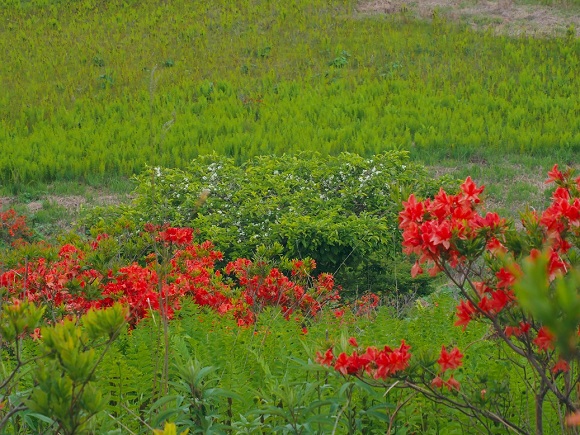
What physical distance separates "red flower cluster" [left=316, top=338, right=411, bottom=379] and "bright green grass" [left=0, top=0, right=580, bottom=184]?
6.80m

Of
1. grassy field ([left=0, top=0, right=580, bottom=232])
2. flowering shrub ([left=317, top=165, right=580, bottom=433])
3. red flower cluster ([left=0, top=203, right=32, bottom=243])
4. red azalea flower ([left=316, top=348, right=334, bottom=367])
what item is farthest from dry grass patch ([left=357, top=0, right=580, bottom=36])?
red azalea flower ([left=316, top=348, right=334, bottom=367])

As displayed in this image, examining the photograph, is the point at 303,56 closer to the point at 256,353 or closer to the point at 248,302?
the point at 248,302

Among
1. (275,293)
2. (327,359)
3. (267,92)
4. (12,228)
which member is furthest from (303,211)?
(267,92)

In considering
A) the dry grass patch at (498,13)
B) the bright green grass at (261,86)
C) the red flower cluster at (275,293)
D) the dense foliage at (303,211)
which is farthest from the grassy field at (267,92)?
the red flower cluster at (275,293)

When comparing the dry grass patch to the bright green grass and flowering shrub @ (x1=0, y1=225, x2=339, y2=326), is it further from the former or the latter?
flowering shrub @ (x1=0, y1=225, x2=339, y2=326)

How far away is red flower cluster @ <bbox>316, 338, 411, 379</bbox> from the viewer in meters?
1.75

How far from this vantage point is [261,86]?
41.3ft

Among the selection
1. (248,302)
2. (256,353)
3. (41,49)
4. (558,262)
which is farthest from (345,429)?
(41,49)

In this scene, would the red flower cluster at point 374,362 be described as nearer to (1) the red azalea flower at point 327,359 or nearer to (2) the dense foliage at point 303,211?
(1) the red azalea flower at point 327,359

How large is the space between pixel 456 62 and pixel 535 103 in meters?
2.43

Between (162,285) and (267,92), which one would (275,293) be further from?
(267,92)

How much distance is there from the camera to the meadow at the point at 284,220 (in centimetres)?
178

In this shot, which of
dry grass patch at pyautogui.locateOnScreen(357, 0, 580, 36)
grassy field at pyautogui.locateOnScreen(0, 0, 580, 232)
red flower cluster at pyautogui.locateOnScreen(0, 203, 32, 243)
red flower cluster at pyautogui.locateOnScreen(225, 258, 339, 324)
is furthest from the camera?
dry grass patch at pyautogui.locateOnScreen(357, 0, 580, 36)

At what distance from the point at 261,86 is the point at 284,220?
282 inches
